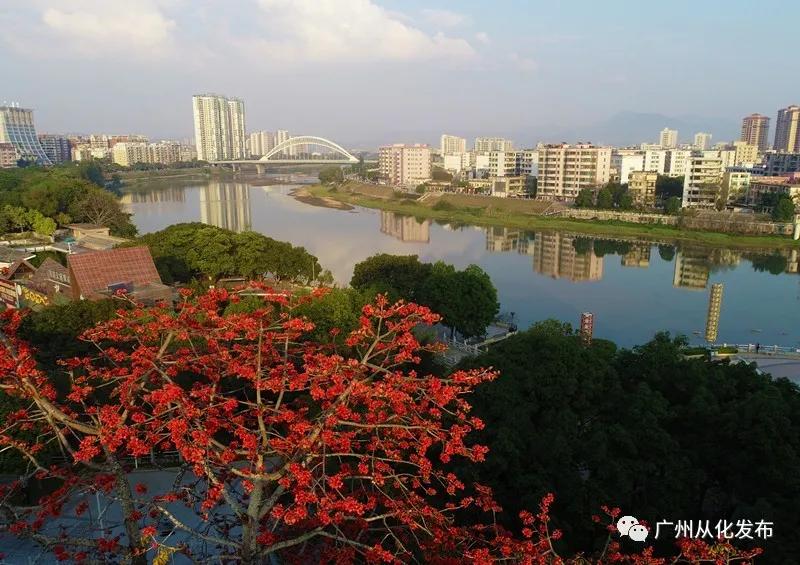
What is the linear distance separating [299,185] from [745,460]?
5012 centimetres

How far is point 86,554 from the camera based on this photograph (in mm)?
2328

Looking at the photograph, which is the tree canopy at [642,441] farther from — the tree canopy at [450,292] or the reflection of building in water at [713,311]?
the reflection of building in water at [713,311]

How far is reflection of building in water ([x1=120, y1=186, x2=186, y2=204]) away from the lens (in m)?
37.3

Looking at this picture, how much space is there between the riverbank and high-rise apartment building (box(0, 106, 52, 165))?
149 feet

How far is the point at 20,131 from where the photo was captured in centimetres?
6600

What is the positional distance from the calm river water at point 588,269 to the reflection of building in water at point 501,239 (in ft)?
0.13

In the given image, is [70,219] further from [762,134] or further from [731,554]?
[762,134]

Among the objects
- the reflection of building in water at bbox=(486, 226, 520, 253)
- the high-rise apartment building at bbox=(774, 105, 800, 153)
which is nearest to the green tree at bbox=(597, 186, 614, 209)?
the reflection of building in water at bbox=(486, 226, 520, 253)

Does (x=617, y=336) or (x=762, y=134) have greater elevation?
(x=762, y=134)

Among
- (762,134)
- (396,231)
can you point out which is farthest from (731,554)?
(762,134)

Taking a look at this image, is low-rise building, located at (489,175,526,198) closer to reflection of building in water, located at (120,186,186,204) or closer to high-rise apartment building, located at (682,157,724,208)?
high-rise apartment building, located at (682,157,724,208)

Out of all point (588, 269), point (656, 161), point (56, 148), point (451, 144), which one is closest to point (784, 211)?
point (588, 269)

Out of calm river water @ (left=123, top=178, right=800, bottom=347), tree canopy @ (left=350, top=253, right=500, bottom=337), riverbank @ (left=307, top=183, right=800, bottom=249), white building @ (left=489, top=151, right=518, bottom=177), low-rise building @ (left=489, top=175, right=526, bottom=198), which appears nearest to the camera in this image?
tree canopy @ (left=350, top=253, right=500, bottom=337)

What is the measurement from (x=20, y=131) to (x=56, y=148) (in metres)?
3.82
